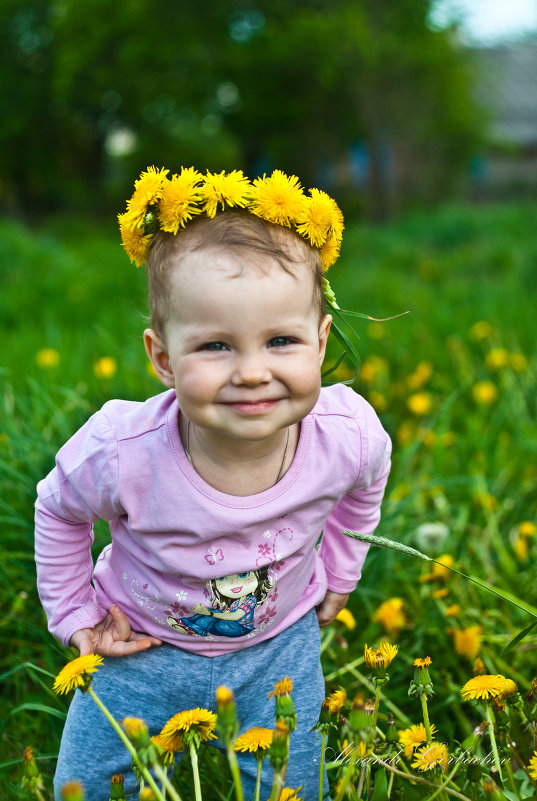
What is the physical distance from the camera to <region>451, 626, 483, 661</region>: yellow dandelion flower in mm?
1731

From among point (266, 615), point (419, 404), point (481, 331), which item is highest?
point (266, 615)

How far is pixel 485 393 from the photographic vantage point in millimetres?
3012

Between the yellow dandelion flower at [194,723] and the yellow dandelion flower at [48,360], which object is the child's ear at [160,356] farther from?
the yellow dandelion flower at [48,360]

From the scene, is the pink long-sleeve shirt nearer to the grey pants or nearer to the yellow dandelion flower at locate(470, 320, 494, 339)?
the grey pants

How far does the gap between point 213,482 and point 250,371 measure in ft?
0.85

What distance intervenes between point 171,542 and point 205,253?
483mm

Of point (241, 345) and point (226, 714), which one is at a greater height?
point (241, 345)

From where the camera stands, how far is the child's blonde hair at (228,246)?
1.19 m

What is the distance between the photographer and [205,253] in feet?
3.88

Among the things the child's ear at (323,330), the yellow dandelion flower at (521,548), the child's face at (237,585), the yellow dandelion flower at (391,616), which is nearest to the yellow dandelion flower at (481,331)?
the yellow dandelion flower at (521,548)

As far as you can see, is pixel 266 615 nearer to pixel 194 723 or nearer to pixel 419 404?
pixel 194 723

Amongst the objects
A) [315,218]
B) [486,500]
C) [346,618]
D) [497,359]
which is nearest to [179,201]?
[315,218]

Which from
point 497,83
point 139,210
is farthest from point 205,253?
point 497,83

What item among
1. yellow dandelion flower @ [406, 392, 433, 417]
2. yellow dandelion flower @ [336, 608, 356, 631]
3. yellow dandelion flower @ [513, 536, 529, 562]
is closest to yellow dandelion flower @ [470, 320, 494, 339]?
yellow dandelion flower @ [406, 392, 433, 417]
